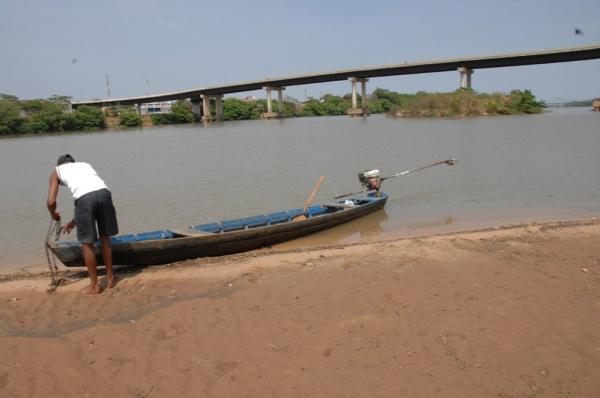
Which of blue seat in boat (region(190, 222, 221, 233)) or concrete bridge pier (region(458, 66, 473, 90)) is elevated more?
concrete bridge pier (region(458, 66, 473, 90))

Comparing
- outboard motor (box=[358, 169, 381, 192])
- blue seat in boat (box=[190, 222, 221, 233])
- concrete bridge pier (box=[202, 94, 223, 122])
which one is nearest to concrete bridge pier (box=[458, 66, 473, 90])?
concrete bridge pier (box=[202, 94, 223, 122])

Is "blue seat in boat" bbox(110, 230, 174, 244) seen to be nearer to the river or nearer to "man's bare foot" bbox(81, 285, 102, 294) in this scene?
"man's bare foot" bbox(81, 285, 102, 294)

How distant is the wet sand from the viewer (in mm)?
3498

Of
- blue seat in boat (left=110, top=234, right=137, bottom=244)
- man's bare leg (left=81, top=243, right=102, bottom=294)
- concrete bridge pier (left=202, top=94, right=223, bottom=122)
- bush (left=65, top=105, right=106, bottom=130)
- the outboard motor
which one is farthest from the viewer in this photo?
concrete bridge pier (left=202, top=94, right=223, bottom=122)

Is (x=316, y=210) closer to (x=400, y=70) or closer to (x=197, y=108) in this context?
(x=400, y=70)

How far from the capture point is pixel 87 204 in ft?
17.2

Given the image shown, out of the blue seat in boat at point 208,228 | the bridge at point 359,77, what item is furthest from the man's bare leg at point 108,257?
the bridge at point 359,77

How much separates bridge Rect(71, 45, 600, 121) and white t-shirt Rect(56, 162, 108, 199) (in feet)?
172

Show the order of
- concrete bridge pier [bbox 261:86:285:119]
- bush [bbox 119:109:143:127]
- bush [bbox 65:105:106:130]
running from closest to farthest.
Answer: bush [bbox 65:105:106:130] < bush [bbox 119:109:143:127] < concrete bridge pier [bbox 261:86:285:119]

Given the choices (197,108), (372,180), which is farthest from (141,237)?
(197,108)

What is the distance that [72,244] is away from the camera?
5824mm

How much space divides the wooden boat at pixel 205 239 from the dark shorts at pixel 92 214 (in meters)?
0.52

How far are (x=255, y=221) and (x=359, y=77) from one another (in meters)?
63.9

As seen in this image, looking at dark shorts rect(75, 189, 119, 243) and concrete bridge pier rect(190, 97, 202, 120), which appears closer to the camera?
dark shorts rect(75, 189, 119, 243)
